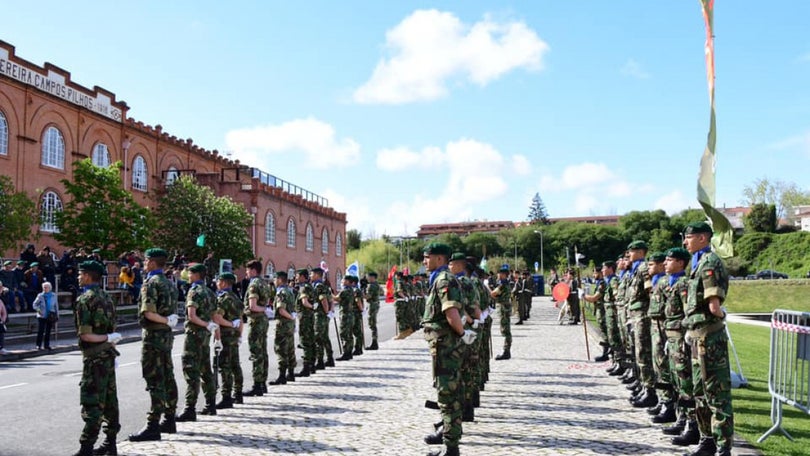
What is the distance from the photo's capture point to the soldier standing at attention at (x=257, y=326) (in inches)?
410

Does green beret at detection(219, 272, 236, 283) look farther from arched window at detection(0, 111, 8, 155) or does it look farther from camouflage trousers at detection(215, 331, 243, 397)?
arched window at detection(0, 111, 8, 155)

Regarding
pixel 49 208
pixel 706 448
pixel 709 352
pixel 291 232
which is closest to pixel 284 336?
pixel 706 448

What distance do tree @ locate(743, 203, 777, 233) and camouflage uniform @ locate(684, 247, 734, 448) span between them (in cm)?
8837

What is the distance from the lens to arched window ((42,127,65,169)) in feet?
109

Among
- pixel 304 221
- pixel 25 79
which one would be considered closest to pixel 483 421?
pixel 25 79

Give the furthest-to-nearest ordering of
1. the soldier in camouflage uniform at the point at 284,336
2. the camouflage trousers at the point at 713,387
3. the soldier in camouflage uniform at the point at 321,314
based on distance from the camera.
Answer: the soldier in camouflage uniform at the point at 321,314 → the soldier in camouflage uniform at the point at 284,336 → the camouflage trousers at the point at 713,387

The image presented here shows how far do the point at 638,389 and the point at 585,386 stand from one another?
4.12 ft

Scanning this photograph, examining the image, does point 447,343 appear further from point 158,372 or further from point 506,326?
point 506,326

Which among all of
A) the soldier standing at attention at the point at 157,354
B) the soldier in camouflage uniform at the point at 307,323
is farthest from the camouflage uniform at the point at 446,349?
the soldier in camouflage uniform at the point at 307,323

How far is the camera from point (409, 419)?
850 cm

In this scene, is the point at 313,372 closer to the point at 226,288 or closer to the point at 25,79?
the point at 226,288

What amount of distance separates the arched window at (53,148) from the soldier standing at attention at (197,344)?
29181 millimetres

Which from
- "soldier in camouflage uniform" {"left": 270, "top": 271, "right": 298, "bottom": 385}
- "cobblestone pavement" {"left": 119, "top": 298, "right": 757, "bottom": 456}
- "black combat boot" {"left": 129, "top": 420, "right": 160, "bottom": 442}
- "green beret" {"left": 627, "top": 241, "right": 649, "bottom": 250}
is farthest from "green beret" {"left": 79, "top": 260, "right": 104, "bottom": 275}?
"green beret" {"left": 627, "top": 241, "right": 649, "bottom": 250}

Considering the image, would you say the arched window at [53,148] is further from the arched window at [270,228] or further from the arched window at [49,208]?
the arched window at [270,228]
